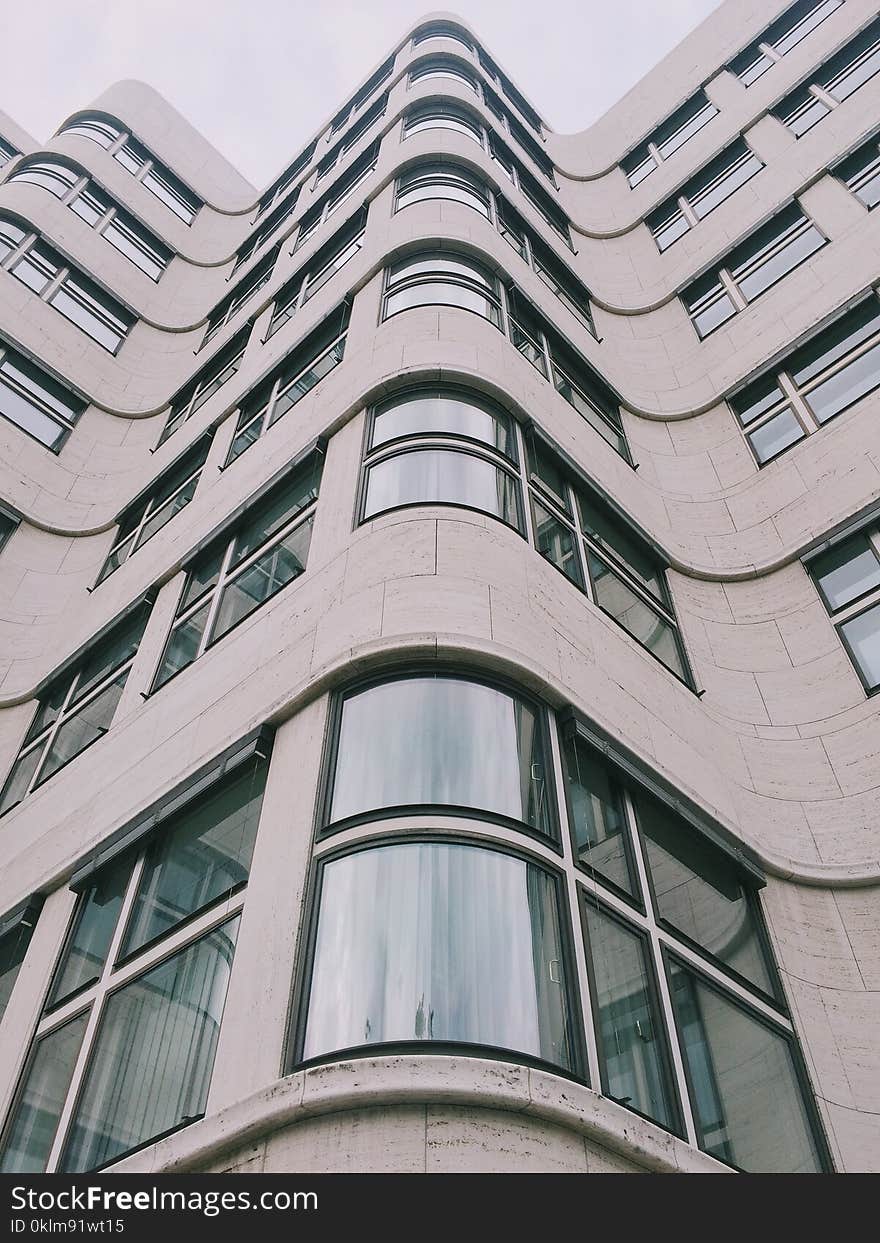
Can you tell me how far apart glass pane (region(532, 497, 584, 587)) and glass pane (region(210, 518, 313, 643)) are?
273 centimetres

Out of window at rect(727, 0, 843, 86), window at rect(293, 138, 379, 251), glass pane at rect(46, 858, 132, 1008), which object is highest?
window at rect(727, 0, 843, 86)

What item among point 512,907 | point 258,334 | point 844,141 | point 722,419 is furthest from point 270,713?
point 844,141

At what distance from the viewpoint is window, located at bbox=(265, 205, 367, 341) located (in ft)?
64.4

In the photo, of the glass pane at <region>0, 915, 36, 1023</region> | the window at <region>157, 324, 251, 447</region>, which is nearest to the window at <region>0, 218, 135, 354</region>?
the window at <region>157, 324, 251, 447</region>

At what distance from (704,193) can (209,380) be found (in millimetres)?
12251

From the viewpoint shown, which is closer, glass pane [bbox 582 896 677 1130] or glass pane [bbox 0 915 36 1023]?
glass pane [bbox 582 896 677 1130]

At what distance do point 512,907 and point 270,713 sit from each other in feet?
10.5

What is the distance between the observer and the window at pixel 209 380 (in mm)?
21000

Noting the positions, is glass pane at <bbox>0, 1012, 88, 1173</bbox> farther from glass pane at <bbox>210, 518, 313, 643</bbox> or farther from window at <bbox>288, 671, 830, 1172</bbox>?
glass pane at <bbox>210, 518, 313, 643</bbox>

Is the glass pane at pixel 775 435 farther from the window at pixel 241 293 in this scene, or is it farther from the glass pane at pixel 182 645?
the window at pixel 241 293

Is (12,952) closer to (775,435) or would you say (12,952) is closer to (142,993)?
(142,993)

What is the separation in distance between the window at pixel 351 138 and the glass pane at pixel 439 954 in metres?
22.4

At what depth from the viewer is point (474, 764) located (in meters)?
8.12

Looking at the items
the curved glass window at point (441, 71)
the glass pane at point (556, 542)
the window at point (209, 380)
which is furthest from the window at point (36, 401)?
the glass pane at point (556, 542)
